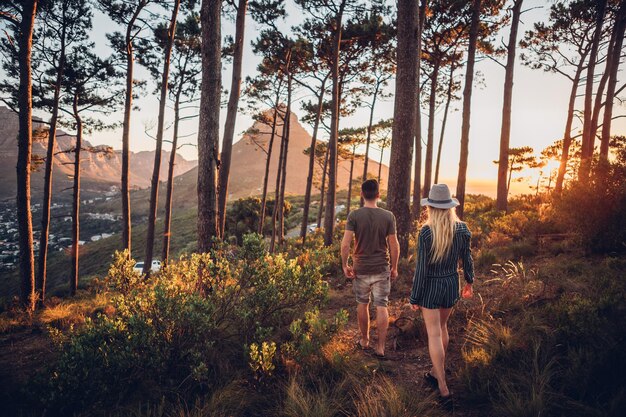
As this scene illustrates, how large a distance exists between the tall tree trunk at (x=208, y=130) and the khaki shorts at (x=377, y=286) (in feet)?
10.4

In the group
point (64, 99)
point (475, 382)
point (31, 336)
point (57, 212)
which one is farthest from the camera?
point (57, 212)

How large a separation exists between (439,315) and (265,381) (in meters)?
1.94

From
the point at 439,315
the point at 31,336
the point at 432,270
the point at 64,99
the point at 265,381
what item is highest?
the point at 64,99

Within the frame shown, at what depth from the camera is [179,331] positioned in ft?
10.6

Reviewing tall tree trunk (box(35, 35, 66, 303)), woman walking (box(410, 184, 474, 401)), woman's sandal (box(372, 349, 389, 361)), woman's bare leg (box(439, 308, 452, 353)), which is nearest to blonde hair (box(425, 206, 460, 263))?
woman walking (box(410, 184, 474, 401))

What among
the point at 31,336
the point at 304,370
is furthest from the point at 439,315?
the point at 31,336

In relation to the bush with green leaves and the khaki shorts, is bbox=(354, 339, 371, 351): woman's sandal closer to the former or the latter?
the khaki shorts

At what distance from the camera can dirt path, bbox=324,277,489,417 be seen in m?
3.03

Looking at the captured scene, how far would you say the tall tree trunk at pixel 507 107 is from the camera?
12477mm

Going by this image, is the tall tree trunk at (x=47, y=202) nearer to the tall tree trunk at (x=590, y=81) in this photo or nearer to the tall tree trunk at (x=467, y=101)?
the tall tree trunk at (x=467, y=101)

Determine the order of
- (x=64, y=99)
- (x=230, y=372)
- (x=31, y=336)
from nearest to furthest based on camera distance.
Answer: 1. (x=230, y=372)
2. (x=31, y=336)
3. (x=64, y=99)

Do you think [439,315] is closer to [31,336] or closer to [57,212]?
[31,336]

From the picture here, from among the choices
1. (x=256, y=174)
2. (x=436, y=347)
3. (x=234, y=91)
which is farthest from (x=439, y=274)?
(x=256, y=174)

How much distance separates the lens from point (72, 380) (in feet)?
8.27
